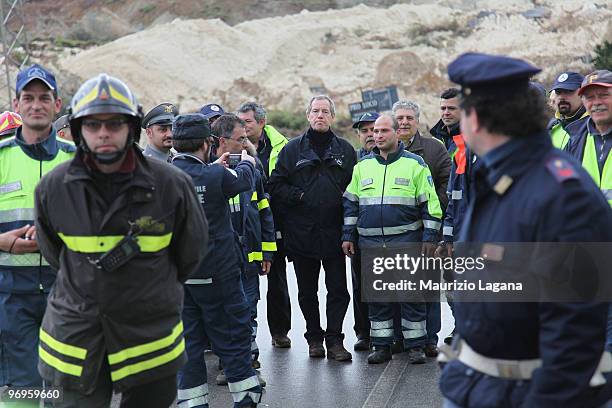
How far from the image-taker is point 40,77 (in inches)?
233

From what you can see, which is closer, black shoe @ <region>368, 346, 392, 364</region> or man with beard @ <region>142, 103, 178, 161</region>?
man with beard @ <region>142, 103, 178, 161</region>

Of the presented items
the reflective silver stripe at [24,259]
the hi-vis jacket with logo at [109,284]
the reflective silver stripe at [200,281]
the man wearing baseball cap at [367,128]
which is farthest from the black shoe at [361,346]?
the hi-vis jacket with logo at [109,284]

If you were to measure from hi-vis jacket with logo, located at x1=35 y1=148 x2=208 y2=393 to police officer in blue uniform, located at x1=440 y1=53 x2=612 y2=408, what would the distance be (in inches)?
61.5

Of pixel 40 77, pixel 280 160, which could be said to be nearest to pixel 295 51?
pixel 280 160

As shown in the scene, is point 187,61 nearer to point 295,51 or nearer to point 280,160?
point 295,51

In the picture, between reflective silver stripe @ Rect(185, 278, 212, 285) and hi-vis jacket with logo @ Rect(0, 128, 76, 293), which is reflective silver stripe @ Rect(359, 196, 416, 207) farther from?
hi-vis jacket with logo @ Rect(0, 128, 76, 293)

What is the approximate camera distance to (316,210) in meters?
9.40

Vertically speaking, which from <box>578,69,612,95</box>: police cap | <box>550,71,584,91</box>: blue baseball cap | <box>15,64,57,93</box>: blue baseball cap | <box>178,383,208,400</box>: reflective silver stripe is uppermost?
<box>15,64,57,93</box>: blue baseball cap

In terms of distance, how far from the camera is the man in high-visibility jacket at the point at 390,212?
891 centimetres

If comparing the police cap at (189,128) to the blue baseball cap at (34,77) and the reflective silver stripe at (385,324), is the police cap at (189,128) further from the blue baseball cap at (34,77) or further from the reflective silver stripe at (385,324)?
the reflective silver stripe at (385,324)

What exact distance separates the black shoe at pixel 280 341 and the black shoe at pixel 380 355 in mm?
1016

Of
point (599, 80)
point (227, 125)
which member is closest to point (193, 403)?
point (227, 125)

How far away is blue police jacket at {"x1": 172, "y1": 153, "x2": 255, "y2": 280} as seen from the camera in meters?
6.97
